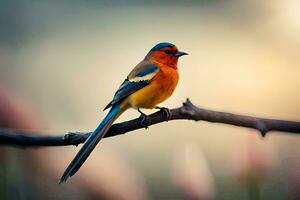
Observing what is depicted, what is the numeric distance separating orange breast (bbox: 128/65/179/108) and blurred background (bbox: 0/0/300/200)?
0.11 feet

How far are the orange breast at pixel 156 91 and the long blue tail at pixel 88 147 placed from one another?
4.1 inches

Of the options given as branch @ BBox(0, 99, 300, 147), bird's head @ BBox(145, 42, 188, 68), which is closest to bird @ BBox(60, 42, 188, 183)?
bird's head @ BBox(145, 42, 188, 68)

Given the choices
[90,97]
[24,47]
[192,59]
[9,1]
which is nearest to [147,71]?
[192,59]

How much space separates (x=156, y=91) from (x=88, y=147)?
0.81 feet

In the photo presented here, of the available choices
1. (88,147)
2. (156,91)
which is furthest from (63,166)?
(156,91)

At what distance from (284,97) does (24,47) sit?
470 mm

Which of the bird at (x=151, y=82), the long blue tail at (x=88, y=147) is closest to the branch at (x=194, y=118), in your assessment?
the long blue tail at (x=88, y=147)

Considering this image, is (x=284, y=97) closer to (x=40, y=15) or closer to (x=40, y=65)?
(x=40, y=65)

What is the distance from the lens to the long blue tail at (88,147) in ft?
1.40

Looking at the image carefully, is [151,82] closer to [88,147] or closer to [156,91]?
[156,91]

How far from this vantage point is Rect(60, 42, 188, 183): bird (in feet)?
2.19

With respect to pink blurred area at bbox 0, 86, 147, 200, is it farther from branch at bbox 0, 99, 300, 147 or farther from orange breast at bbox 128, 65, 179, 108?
orange breast at bbox 128, 65, 179, 108

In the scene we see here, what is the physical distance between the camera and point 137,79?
0.72m

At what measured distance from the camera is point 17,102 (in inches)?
20.5
